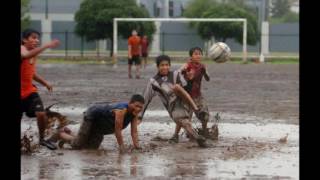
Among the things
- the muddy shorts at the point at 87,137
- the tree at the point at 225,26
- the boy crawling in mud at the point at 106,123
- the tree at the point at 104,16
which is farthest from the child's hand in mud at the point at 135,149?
the tree at the point at 225,26

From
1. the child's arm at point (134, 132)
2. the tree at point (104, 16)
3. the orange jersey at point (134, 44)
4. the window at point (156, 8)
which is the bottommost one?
the child's arm at point (134, 132)

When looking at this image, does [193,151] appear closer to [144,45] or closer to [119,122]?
[119,122]

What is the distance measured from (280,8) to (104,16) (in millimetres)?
54438

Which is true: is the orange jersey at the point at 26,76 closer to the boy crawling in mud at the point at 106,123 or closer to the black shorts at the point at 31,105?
the black shorts at the point at 31,105

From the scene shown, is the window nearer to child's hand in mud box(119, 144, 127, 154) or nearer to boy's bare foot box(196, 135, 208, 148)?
boy's bare foot box(196, 135, 208, 148)

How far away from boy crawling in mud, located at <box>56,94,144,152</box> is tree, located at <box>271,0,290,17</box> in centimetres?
8818

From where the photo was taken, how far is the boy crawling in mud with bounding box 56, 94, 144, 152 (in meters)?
10.3

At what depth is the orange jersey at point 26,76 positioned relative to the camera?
33.3ft

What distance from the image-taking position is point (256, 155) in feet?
34.1

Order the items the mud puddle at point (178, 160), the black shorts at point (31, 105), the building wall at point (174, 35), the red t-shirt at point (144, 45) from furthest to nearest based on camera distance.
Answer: the building wall at point (174, 35) < the red t-shirt at point (144, 45) < the black shorts at point (31, 105) < the mud puddle at point (178, 160)
